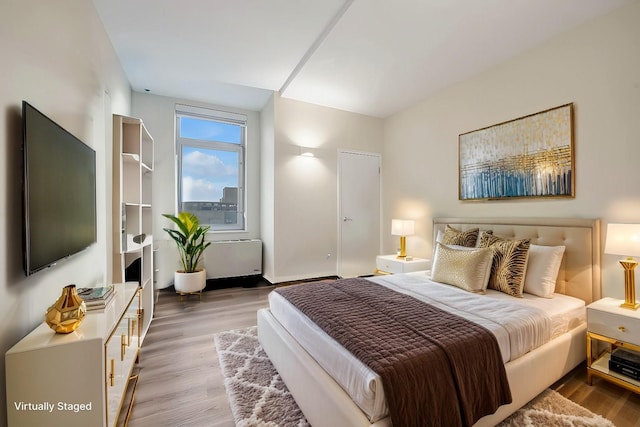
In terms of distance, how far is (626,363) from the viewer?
1725 millimetres

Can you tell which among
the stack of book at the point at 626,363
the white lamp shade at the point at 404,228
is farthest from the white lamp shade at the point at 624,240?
the white lamp shade at the point at 404,228

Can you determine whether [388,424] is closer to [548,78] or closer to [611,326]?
[611,326]

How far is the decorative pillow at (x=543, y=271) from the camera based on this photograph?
2164 millimetres

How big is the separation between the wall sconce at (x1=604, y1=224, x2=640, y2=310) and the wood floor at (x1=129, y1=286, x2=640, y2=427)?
61 cm

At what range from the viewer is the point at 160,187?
4.04m

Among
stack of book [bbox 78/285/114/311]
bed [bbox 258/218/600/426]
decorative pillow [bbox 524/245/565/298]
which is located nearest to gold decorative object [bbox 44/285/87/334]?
stack of book [bbox 78/285/114/311]

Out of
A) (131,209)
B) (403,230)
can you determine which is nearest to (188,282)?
(131,209)

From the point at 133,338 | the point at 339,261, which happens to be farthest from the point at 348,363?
the point at 339,261

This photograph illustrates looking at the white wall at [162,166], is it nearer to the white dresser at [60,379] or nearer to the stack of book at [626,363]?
the white dresser at [60,379]

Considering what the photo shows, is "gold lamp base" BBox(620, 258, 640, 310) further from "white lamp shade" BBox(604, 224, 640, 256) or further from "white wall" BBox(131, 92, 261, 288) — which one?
"white wall" BBox(131, 92, 261, 288)

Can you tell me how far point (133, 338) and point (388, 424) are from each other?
1.73m

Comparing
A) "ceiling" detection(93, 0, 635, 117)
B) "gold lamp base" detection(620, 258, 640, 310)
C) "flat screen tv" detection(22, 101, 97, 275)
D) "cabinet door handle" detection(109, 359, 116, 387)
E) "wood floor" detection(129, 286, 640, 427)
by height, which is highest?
"ceiling" detection(93, 0, 635, 117)

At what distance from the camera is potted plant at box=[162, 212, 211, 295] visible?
3.53 metres

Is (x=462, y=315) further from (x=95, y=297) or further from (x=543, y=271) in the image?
(x=95, y=297)
